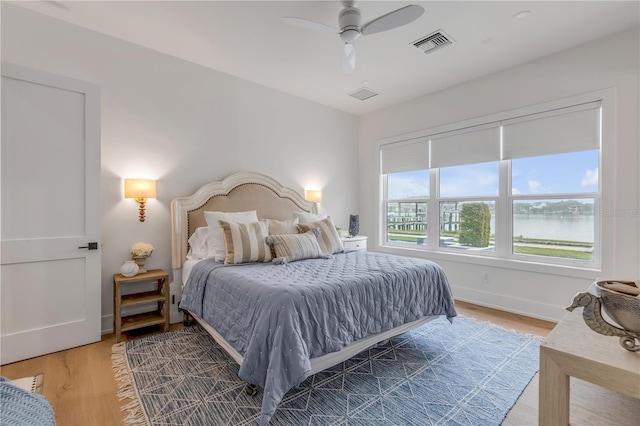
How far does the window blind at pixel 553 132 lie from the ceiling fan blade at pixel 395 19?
2.21m

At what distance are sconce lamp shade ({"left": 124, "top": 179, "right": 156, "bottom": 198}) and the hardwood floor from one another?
138 centimetres

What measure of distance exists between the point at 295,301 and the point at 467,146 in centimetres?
333

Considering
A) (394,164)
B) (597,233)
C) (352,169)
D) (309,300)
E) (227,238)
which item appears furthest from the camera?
(352,169)

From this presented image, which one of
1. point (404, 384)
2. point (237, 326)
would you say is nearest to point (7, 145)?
point (237, 326)

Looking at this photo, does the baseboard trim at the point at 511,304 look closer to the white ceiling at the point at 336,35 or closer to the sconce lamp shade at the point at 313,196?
the sconce lamp shade at the point at 313,196

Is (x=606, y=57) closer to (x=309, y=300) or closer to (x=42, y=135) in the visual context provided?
(x=309, y=300)

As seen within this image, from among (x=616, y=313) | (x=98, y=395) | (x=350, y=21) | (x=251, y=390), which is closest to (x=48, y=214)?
(x=98, y=395)

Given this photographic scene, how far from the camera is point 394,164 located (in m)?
4.71

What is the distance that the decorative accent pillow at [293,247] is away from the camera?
272 centimetres

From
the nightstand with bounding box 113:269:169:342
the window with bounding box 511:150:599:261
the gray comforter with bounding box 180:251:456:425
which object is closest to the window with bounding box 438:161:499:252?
the window with bounding box 511:150:599:261

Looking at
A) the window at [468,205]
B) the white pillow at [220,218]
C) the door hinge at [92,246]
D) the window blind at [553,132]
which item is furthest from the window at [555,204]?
the door hinge at [92,246]

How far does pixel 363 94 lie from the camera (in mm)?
4188

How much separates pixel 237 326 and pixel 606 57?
13.7ft

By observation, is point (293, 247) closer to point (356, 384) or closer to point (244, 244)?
point (244, 244)
